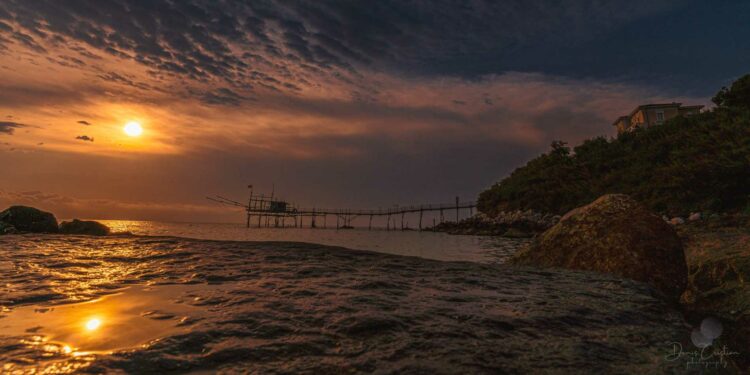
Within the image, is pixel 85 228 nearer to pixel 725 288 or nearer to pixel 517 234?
pixel 725 288

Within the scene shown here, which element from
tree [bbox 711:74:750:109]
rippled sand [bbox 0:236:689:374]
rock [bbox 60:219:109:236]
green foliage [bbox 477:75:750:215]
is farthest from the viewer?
tree [bbox 711:74:750:109]

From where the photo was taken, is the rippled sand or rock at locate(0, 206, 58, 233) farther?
rock at locate(0, 206, 58, 233)

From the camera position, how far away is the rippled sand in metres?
1.77

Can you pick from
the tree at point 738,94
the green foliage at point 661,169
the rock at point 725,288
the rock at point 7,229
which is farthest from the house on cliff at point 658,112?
the rock at point 7,229

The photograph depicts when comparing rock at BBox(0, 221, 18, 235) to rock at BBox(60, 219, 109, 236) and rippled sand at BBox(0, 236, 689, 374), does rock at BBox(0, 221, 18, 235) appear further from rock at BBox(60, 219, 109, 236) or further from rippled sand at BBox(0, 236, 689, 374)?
rippled sand at BBox(0, 236, 689, 374)

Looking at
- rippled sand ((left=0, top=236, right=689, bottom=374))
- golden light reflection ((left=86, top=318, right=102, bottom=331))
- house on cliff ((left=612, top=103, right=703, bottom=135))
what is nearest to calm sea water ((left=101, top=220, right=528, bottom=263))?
rippled sand ((left=0, top=236, right=689, bottom=374))

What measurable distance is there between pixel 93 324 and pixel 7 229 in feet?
47.5

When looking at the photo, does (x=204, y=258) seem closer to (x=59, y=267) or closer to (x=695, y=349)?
(x=59, y=267)

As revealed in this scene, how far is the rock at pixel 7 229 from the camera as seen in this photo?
477 inches

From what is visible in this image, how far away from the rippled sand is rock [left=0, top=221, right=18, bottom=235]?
10.6 metres

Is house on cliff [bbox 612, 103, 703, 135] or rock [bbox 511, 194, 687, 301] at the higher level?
house on cliff [bbox 612, 103, 703, 135]

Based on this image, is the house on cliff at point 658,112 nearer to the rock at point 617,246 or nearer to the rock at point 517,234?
the rock at point 517,234

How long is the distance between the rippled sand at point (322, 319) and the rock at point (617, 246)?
825 mm

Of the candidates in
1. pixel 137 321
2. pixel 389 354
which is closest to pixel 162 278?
pixel 137 321
